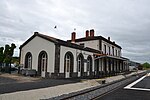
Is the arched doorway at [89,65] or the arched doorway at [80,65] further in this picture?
the arched doorway at [89,65]

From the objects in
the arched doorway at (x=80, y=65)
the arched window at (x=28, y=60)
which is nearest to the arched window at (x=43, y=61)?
the arched window at (x=28, y=60)

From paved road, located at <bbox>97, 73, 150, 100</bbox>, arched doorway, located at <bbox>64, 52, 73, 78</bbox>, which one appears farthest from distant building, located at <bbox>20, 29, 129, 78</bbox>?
paved road, located at <bbox>97, 73, 150, 100</bbox>

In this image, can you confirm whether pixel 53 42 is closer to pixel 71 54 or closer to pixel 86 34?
pixel 71 54

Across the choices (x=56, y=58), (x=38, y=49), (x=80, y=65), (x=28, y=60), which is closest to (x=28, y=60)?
(x=28, y=60)

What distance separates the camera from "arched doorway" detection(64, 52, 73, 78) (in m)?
26.2

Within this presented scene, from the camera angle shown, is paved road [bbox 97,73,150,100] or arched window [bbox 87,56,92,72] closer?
paved road [bbox 97,73,150,100]

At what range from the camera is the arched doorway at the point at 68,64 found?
26234 mm

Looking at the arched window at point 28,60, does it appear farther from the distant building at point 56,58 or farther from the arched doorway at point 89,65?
the arched doorway at point 89,65

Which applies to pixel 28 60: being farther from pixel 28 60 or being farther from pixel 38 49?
pixel 38 49

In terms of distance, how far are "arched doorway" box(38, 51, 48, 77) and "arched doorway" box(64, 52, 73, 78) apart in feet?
8.12

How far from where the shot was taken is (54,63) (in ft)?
79.3

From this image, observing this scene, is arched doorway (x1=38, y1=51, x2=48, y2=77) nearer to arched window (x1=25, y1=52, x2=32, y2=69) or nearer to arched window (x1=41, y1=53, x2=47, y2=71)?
arched window (x1=41, y1=53, x2=47, y2=71)

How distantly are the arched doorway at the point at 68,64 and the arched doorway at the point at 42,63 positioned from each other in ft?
8.12

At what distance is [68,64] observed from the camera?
2698 centimetres
